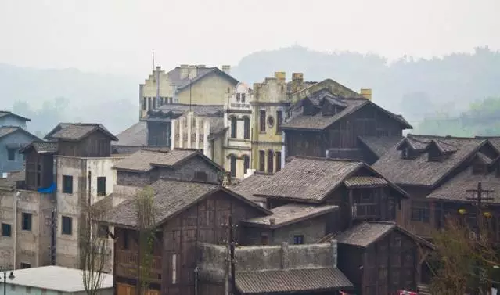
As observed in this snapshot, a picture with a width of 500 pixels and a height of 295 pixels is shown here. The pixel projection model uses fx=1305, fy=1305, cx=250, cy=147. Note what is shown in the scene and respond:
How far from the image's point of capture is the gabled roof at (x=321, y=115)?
88375 mm

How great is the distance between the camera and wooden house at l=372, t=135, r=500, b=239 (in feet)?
247

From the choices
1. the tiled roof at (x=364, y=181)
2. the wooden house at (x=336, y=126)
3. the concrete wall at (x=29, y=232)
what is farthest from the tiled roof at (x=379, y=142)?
the concrete wall at (x=29, y=232)

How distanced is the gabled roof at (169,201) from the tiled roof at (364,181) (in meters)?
4.77

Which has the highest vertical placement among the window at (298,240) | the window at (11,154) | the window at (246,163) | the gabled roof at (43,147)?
the gabled roof at (43,147)

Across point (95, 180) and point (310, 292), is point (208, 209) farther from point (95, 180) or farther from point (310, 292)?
point (95, 180)

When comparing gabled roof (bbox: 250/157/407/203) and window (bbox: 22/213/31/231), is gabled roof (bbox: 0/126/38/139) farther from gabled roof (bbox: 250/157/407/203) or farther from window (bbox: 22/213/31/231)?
gabled roof (bbox: 250/157/407/203)

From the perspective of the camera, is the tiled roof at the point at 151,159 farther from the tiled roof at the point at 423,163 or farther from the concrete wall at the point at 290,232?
the tiled roof at the point at 423,163

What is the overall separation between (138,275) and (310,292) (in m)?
8.12

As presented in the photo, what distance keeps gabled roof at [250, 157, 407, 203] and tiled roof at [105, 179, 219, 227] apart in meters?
6.07

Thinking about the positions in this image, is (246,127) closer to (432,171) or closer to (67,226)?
(432,171)

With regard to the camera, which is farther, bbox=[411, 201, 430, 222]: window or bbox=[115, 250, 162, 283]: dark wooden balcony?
bbox=[411, 201, 430, 222]: window

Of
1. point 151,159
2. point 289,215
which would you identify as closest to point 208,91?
point 151,159

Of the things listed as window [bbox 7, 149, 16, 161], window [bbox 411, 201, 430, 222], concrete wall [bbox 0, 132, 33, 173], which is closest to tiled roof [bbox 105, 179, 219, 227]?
window [bbox 411, 201, 430, 222]

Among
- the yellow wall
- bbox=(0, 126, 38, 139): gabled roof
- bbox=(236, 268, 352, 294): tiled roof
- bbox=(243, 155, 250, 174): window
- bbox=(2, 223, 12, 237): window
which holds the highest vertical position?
the yellow wall
